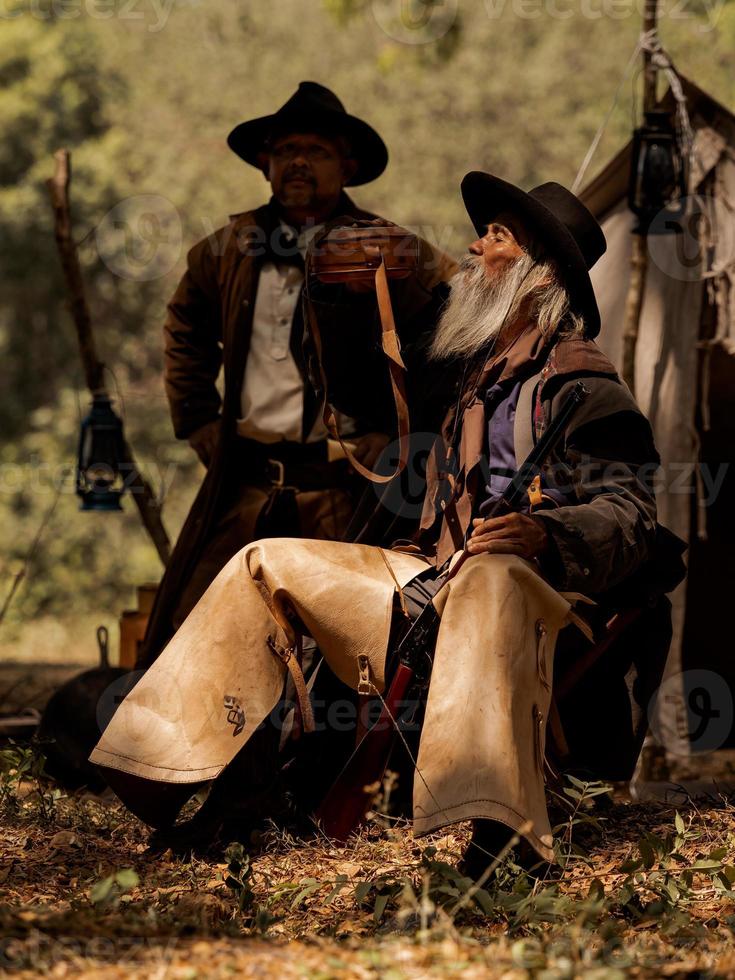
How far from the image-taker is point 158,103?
27141 mm

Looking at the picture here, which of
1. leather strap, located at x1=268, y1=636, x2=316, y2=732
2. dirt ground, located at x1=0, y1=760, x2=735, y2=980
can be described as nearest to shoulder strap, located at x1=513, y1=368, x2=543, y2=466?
leather strap, located at x1=268, y1=636, x2=316, y2=732

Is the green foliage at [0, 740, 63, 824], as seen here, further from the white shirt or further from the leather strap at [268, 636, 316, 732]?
the white shirt

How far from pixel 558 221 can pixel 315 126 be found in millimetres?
1376

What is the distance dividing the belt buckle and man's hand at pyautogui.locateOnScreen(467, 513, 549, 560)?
1589 millimetres

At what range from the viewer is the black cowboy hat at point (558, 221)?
12.4ft

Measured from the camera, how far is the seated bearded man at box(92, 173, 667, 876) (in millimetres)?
3145

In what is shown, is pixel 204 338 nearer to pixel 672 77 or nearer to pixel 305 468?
pixel 305 468

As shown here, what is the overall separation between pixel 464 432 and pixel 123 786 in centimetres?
134

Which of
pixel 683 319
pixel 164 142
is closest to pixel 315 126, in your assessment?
pixel 683 319

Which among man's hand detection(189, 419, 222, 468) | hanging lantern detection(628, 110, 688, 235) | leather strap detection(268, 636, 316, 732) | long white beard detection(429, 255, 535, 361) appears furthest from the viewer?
hanging lantern detection(628, 110, 688, 235)

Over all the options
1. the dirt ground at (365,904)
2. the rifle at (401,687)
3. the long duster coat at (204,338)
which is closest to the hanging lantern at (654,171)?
the long duster coat at (204,338)

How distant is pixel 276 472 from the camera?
4848mm

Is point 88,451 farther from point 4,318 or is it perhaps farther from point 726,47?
point 726,47

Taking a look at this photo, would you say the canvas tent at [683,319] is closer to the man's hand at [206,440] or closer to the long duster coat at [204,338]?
the long duster coat at [204,338]
